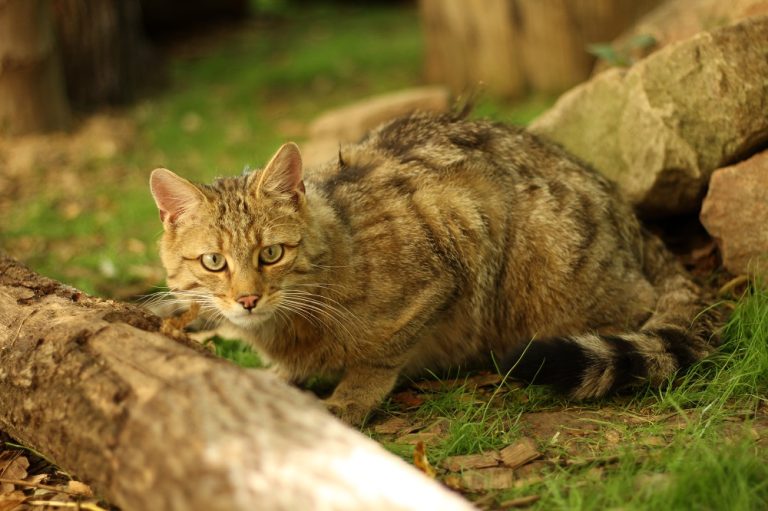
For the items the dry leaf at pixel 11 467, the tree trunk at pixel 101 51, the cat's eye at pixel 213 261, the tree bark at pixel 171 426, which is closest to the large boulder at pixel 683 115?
the cat's eye at pixel 213 261

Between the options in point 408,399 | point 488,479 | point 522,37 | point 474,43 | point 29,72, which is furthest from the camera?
point 474,43

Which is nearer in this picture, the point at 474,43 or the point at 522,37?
the point at 522,37

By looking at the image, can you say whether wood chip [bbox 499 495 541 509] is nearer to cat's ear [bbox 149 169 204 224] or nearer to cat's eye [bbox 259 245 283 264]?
cat's eye [bbox 259 245 283 264]

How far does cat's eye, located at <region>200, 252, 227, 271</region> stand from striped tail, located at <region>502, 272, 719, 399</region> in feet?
4.09

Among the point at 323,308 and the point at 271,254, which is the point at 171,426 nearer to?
the point at 271,254

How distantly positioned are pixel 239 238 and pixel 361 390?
0.91 m

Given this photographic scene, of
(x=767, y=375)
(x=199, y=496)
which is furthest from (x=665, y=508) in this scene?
(x=199, y=496)

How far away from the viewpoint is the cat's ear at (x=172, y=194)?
11.1ft

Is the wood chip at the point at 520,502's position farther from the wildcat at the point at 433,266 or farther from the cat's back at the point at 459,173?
the cat's back at the point at 459,173

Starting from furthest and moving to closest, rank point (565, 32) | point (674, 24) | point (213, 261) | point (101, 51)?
point (101, 51) < point (565, 32) < point (674, 24) < point (213, 261)

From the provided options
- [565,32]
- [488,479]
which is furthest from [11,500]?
[565,32]

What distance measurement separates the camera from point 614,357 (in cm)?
333

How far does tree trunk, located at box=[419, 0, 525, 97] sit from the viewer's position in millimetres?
7598

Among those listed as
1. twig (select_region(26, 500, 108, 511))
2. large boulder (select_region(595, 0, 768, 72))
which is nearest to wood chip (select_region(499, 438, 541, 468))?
twig (select_region(26, 500, 108, 511))
